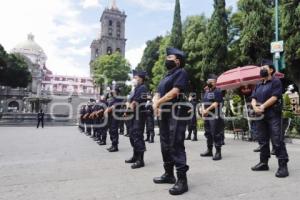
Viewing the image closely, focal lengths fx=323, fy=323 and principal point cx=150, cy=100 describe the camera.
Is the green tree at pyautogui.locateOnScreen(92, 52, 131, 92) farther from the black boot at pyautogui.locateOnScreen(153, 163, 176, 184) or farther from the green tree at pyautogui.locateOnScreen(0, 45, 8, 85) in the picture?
the black boot at pyautogui.locateOnScreen(153, 163, 176, 184)

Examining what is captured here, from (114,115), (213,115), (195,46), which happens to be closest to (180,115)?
(213,115)

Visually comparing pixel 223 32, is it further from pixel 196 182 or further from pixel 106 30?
pixel 106 30

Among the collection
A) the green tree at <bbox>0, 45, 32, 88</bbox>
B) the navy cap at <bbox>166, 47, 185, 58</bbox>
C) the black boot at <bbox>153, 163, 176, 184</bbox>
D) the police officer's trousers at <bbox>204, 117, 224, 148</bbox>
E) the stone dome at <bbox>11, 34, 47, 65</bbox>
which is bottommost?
the black boot at <bbox>153, 163, 176, 184</bbox>

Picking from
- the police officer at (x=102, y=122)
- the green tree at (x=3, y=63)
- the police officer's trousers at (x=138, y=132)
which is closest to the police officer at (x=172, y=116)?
the police officer's trousers at (x=138, y=132)

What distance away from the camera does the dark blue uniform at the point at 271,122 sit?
228 inches

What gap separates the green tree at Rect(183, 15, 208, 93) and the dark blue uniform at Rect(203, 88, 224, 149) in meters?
26.0

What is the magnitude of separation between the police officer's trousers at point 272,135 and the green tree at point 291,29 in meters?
13.5

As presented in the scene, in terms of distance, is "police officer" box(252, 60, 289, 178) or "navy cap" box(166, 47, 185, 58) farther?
"police officer" box(252, 60, 289, 178)

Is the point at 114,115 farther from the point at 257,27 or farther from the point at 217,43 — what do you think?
the point at 217,43

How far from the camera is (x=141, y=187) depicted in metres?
4.97

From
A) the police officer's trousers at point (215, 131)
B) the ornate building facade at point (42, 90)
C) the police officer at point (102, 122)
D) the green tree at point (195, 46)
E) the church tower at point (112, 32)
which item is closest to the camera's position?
the police officer's trousers at point (215, 131)

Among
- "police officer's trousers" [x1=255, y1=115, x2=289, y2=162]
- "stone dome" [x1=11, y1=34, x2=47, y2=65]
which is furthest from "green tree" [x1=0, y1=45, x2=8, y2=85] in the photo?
"police officer's trousers" [x1=255, y1=115, x2=289, y2=162]

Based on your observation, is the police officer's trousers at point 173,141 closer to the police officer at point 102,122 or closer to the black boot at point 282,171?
the black boot at point 282,171

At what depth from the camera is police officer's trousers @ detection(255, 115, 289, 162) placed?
5781 millimetres
